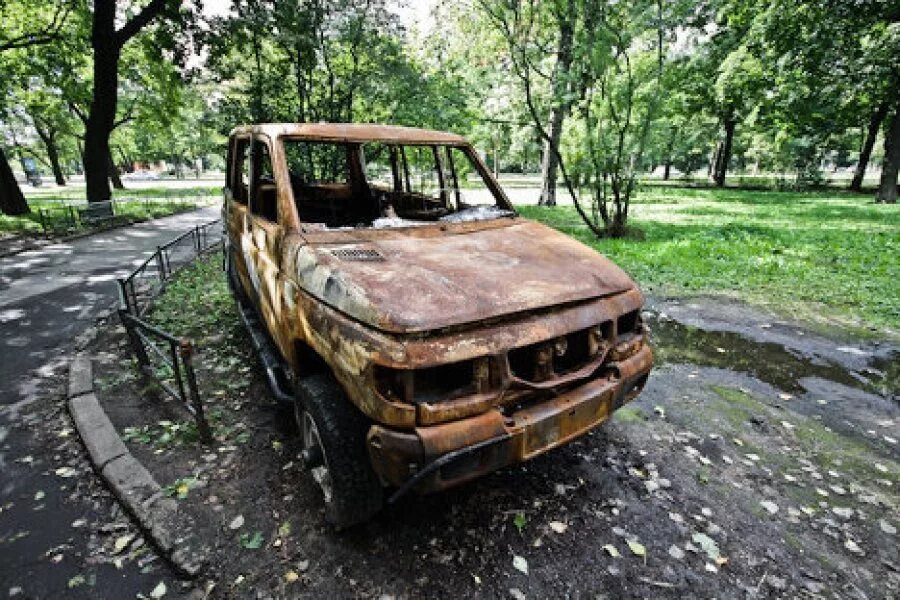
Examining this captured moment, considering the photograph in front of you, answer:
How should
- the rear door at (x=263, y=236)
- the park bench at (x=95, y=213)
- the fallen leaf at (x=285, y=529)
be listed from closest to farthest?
the fallen leaf at (x=285, y=529) < the rear door at (x=263, y=236) < the park bench at (x=95, y=213)

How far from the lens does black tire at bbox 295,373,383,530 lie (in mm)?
2346

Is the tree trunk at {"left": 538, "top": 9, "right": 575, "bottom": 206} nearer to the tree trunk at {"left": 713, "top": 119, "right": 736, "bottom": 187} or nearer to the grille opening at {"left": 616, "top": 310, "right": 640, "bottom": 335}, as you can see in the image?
the grille opening at {"left": 616, "top": 310, "right": 640, "bottom": 335}

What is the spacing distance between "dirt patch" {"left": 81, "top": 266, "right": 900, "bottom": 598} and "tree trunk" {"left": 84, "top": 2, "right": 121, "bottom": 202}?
13.1 m

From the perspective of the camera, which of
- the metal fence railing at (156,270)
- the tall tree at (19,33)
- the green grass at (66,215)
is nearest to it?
the metal fence railing at (156,270)

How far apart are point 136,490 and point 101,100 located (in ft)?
48.8

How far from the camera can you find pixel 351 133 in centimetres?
357

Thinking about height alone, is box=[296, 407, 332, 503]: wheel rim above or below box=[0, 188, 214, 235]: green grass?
below

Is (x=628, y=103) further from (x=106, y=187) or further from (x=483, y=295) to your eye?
(x=106, y=187)

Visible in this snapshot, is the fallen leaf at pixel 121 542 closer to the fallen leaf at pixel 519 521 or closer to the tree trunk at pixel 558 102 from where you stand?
the fallen leaf at pixel 519 521

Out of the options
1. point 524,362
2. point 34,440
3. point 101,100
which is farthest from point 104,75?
point 524,362

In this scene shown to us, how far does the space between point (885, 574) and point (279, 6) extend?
42.2ft

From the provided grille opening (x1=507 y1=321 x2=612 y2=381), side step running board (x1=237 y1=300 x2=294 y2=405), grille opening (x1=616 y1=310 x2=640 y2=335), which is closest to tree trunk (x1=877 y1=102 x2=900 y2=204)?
grille opening (x1=616 y1=310 x2=640 y2=335)

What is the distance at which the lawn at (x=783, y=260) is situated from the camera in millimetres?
6320

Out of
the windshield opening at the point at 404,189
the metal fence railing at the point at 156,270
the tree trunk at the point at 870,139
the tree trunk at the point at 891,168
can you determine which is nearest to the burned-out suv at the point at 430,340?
the windshield opening at the point at 404,189
